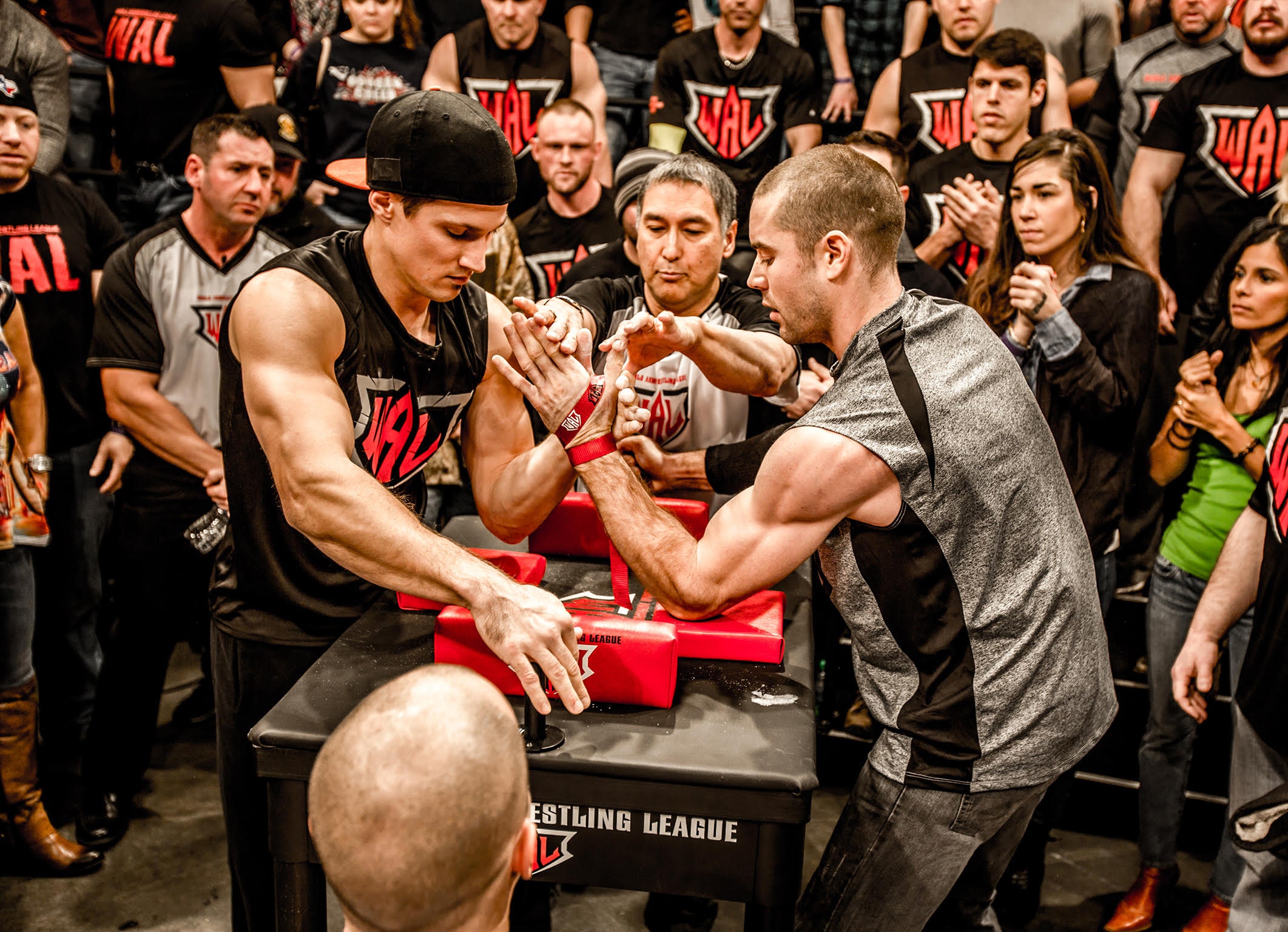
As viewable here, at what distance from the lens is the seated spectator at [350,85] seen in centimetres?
484

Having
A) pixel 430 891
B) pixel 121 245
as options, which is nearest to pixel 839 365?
pixel 430 891

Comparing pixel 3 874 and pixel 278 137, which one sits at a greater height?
pixel 278 137

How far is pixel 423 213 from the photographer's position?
207cm

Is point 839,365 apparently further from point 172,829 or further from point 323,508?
point 172,829

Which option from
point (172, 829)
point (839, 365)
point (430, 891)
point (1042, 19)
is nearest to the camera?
point (430, 891)

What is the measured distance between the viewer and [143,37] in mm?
4625

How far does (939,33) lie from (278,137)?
332 centimetres

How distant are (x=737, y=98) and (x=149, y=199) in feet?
8.71

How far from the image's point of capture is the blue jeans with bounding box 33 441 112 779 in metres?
3.63

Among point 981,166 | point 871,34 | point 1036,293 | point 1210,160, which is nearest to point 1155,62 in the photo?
point 1210,160

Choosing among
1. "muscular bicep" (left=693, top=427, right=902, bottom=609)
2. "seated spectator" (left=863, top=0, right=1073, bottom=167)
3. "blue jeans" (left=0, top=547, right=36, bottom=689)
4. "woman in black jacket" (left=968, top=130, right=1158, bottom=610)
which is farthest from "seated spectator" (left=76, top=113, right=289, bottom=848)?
"seated spectator" (left=863, top=0, right=1073, bottom=167)

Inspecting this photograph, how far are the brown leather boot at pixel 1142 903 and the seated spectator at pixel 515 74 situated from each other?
3465 millimetres

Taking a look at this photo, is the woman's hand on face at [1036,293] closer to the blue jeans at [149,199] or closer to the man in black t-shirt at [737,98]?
the man in black t-shirt at [737,98]

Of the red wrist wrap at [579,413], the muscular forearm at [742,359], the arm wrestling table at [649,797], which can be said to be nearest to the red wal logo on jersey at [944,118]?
the muscular forearm at [742,359]
